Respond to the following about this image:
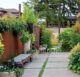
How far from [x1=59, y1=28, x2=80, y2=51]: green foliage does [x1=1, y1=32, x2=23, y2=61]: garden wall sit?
12.3 ft

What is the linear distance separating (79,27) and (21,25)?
531cm

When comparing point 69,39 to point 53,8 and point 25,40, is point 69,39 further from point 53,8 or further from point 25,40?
point 53,8

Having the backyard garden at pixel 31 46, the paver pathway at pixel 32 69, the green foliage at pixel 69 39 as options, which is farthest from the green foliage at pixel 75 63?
the green foliage at pixel 69 39

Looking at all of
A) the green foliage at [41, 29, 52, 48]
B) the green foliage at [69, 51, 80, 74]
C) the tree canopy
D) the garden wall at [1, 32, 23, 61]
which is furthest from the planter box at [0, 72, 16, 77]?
the tree canopy

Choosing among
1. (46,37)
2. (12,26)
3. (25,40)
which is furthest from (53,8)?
(12,26)

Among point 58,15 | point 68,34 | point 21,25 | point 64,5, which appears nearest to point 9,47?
point 21,25

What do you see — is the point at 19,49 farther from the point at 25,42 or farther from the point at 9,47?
the point at 9,47

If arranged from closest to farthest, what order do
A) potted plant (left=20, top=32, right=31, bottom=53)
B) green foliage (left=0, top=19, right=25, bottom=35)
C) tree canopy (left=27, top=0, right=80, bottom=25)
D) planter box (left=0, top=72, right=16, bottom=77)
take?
planter box (left=0, top=72, right=16, bottom=77)
green foliage (left=0, top=19, right=25, bottom=35)
potted plant (left=20, top=32, right=31, bottom=53)
tree canopy (left=27, top=0, right=80, bottom=25)

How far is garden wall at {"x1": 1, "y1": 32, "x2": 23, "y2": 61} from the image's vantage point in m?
7.46

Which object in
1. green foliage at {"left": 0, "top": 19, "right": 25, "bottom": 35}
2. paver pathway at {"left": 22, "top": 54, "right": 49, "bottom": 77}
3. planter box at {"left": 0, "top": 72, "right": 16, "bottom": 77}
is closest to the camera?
planter box at {"left": 0, "top": 72, "right": 16, "bottom": 77}

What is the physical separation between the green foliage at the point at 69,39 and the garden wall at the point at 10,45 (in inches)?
148

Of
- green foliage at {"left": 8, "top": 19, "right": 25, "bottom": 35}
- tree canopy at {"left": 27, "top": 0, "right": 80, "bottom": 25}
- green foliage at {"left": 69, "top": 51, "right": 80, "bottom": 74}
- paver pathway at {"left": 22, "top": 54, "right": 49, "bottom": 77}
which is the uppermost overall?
tree canopy at {"left": 27, "top": 0, "right": 80, "bottom": 25}

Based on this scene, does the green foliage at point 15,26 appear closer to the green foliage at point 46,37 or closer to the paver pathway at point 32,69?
the paver pathway at point 32,69

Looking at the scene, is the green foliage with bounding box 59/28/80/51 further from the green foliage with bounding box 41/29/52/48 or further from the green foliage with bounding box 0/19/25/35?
the green foliage with bounding box 0/19/25/35
